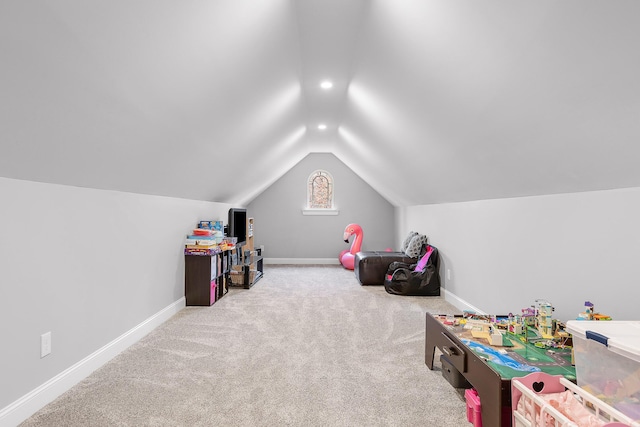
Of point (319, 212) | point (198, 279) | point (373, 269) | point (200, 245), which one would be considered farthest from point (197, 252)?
point (319, 212)

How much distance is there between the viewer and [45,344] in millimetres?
1854

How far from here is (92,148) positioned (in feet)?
6.04

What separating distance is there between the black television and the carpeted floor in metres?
1.58

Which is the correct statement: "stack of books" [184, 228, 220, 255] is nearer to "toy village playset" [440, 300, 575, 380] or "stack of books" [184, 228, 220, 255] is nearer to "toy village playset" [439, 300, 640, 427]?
"toy village playset" [440, 300, 575, 380]

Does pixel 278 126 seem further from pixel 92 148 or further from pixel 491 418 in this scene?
pixel 491 418

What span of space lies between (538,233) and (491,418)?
4.74 feet

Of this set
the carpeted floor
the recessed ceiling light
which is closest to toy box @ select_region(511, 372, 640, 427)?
the carpeted floor

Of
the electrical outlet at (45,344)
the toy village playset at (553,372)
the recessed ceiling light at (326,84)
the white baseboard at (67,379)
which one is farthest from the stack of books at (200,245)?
the toy village playset at (553,372)

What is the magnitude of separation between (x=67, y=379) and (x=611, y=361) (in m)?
2.65

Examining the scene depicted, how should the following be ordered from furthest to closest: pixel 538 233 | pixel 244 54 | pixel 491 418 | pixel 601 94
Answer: pixel 538 233 → pixel 244 54 → pixel 491 418 → pixel 601 94

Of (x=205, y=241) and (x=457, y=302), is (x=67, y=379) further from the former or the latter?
(x=457, y=302)

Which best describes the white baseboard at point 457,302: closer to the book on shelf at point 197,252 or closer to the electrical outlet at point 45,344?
the book on shelf at point 197,252

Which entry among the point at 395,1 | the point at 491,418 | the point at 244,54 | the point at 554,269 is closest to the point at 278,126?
the point at 244,54

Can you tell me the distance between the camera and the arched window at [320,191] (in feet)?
23.7
